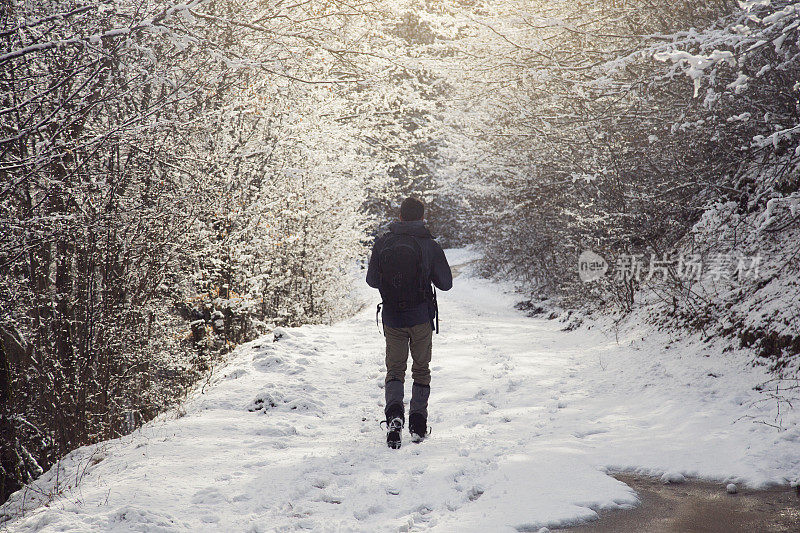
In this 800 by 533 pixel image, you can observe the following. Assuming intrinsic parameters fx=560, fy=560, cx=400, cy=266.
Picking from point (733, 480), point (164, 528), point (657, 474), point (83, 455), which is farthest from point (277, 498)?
point (733, 480)

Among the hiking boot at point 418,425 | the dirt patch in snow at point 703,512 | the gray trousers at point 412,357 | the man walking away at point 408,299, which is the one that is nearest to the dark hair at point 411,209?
the man walking away at point 408,299

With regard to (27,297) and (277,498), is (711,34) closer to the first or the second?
(277,498)

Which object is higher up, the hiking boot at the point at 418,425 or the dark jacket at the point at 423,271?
the dark jacket at the point at 423,271

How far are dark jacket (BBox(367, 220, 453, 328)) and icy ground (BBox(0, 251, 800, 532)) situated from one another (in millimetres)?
1219

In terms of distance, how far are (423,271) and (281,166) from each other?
6670mm

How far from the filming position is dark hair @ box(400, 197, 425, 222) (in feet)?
18.5

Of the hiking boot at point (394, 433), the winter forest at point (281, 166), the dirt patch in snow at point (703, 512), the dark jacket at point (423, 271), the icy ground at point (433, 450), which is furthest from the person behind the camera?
the dark jacket at point (423, 271)

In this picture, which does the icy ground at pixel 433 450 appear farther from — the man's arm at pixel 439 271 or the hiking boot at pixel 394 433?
the man's arm at pixel 439 271

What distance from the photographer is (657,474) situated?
455 centimetres

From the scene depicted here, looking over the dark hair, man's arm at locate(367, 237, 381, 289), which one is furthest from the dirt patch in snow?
the dark hair

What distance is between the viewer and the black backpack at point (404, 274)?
17.8 feet

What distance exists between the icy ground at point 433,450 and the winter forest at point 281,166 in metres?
0.55

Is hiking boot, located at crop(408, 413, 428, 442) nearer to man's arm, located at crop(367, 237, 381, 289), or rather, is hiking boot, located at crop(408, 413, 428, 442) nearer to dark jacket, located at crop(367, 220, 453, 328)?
dark jacket, located at crop(367, 220, 453, 328)

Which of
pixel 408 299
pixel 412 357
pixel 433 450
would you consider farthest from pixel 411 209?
pixel 433 450
